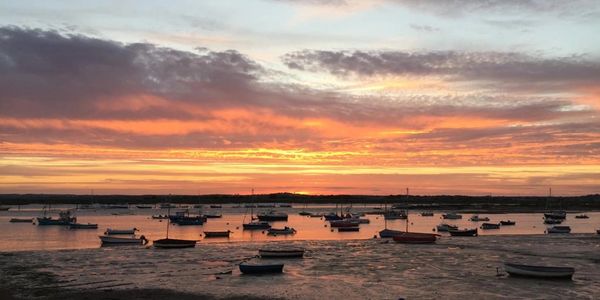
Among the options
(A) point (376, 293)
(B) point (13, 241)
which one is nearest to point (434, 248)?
(A) point (376, 293)

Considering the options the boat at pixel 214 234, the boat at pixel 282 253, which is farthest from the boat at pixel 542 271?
the boat at pixel 214 234

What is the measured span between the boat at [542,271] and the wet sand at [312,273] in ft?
2.03

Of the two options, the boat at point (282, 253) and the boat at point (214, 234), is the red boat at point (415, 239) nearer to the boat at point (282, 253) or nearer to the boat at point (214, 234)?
the boat at point (282, 253)

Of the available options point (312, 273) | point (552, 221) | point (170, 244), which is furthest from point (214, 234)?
point (552, 221)

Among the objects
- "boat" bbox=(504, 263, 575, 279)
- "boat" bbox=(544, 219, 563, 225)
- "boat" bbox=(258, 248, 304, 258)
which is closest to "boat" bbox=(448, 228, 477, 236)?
"boat" bbox=(258, 248, 304, 258)

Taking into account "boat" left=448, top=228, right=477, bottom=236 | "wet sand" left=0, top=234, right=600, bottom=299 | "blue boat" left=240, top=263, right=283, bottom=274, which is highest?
"boat" left=448, top=228, right=477, bottom=236

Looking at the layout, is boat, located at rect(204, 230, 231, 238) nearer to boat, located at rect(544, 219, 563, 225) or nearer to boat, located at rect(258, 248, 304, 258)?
boat, located at rect(258, 248, 304, 258)

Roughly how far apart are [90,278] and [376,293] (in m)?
17.1

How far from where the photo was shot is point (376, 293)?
98.9ft

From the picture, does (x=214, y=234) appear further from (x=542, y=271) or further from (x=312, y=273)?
(x=542, y=271)

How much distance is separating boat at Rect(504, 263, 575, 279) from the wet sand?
2.03 ft

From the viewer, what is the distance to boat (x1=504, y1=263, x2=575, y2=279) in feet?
112

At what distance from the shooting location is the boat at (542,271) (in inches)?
1347

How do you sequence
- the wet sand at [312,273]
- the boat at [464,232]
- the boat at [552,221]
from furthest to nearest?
1. the boat at [552,221]
2. the boat at [464,232]
3. the wet sand at [312,273]
